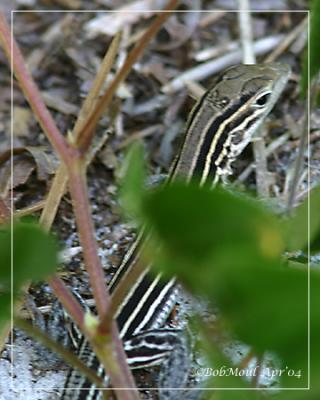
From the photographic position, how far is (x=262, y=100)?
2016mm

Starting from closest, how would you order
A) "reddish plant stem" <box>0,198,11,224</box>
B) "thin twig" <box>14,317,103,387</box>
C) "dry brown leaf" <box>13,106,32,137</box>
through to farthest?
"thin twig" <box>14,317,103,387</box> → "reddish plant stem" <box>0,198,11,224</box> → "dry brown leaf" <box>13,106,32,137</box>

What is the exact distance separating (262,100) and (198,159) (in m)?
0.25

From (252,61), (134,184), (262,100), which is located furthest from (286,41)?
(134,184)

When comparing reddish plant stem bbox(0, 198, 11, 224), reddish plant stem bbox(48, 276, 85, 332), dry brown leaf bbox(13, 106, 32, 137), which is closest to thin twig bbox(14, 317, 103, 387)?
reddish plant stem bbox(48, 276, 85, 332)

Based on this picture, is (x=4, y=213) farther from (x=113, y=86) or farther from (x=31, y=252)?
(x=31, y=252)

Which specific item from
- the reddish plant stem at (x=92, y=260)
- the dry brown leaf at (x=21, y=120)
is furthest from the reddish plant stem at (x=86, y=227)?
the dry brown leaf at (x=21, y=120)

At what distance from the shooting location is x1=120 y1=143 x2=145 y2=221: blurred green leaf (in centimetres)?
72

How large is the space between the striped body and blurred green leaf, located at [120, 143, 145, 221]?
69 centimetres

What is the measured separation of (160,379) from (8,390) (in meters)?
0.29

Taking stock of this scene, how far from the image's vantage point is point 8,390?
1607mm

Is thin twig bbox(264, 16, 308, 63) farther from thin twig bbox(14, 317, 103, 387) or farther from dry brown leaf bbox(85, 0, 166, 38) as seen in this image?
thin twig bbox(14, 317, 103, 387)

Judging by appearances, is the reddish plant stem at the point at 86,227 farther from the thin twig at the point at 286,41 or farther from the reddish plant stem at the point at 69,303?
the thin twig at the point at 286,41

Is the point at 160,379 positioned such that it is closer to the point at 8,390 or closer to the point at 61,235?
the point at 8,390

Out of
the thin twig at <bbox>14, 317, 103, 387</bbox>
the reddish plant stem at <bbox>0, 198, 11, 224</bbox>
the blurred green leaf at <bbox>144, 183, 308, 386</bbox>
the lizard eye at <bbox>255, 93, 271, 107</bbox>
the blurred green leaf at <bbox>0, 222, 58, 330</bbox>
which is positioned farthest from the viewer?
the lizard eye at <bbox>255, 93, 271, 107</bbox>
